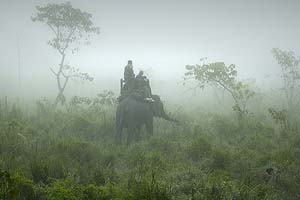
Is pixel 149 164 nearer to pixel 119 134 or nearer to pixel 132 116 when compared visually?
pixel 132 116

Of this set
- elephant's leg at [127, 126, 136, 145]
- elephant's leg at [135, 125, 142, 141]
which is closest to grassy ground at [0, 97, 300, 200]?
elephant's leg at [135, 125, 142, 141]

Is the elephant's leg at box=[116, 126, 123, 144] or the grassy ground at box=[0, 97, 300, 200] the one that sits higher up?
the elephant's leg at box=[116, 126, 123, 144]

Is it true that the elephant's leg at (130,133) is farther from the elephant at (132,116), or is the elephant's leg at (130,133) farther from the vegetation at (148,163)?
the vegetation at (148,163)

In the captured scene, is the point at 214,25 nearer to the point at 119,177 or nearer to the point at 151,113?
the point at 151,113

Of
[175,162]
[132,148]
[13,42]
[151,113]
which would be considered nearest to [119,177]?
[175,162]

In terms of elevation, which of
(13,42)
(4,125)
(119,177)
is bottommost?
(119,177)

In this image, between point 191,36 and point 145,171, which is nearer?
point 145,171

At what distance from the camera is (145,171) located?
7.55 m

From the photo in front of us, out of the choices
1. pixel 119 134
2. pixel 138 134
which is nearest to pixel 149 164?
pixel 119 134

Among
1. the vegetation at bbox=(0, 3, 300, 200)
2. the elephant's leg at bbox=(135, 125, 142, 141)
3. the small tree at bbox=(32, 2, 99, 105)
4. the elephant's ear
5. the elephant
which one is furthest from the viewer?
the small tree at bbox=(32, 2, 99, 105)

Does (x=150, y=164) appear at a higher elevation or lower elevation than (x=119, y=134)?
lower

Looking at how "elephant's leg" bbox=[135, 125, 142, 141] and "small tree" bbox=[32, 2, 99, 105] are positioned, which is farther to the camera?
"small tree" bbox=[32, 2, 99, 105]

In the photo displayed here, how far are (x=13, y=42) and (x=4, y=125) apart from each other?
183 feet

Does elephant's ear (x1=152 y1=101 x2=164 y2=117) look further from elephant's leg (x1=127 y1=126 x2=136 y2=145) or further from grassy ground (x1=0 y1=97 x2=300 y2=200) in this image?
elephant's leg (x1=127 y1=126 x2=136 y2=145)
